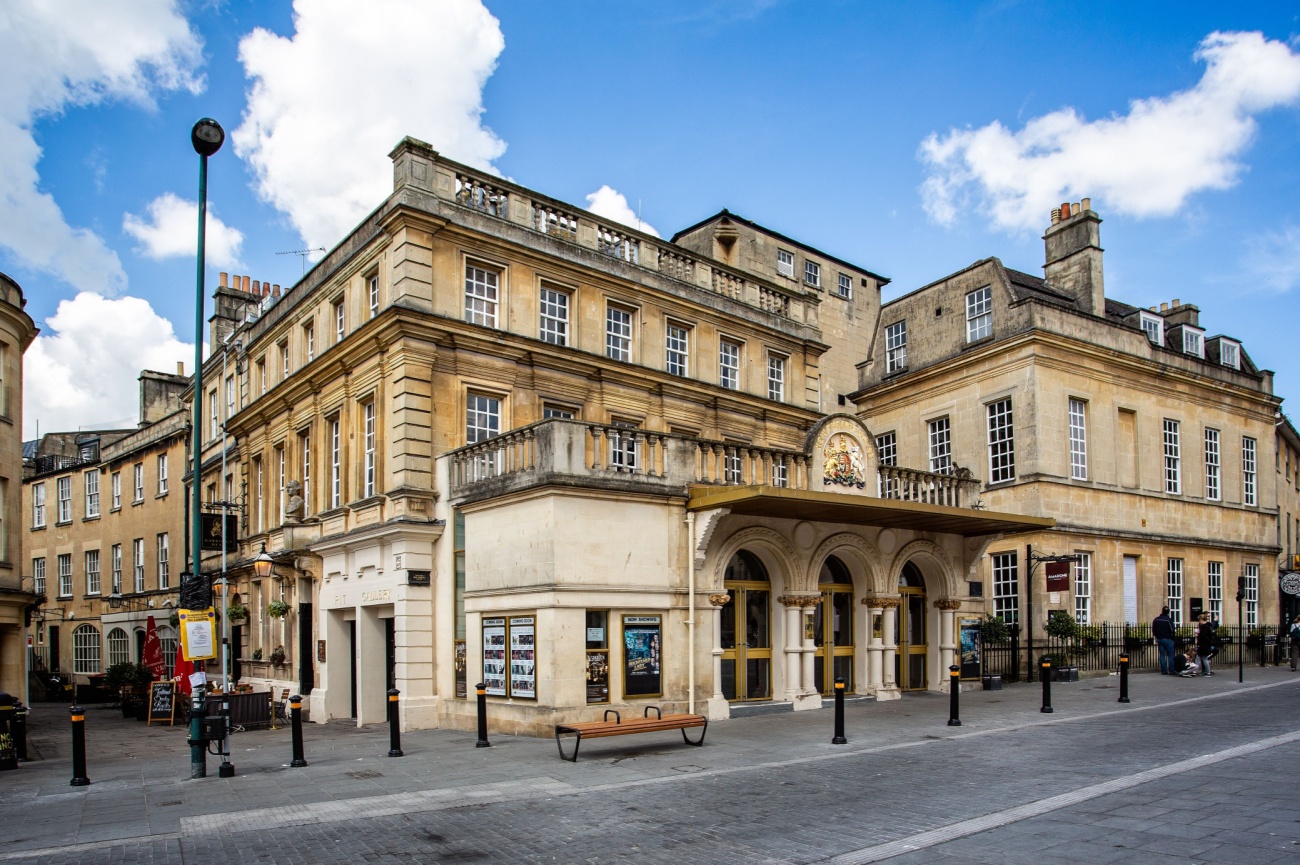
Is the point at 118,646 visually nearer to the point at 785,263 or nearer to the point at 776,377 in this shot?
the point at 776,377

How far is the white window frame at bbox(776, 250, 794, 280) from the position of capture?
36562mm

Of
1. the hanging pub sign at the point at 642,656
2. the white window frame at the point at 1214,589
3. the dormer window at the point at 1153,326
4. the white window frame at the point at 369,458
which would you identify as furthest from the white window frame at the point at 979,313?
the white window frame at the point at 369,458

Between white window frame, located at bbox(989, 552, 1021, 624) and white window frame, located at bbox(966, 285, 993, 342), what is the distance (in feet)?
22.2

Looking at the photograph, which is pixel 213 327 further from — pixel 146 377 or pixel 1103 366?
pixel 1103 366

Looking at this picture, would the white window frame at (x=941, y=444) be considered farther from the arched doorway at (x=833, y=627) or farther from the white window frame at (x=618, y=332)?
the white window frame at (x=618, y=332)

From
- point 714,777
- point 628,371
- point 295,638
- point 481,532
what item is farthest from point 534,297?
point 714,777

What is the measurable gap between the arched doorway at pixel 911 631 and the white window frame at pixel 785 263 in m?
17.7

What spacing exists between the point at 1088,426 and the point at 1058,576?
9.06 m

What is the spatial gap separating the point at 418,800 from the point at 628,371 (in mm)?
12710

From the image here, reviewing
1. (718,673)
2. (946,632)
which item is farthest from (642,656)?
(946,632)

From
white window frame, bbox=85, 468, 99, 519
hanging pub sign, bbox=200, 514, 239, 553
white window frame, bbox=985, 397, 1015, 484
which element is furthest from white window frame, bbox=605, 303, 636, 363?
white window frame, bbox=85, 468, 99, 519

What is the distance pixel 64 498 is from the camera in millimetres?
41812

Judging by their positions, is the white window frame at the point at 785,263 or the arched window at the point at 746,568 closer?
the arched window at the point at 746,568

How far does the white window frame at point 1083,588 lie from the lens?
2736cm
